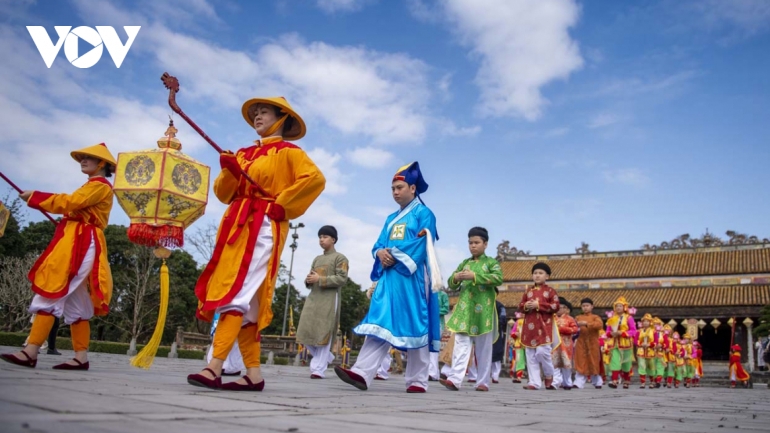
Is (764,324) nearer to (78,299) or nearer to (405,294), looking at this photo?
(405,294)

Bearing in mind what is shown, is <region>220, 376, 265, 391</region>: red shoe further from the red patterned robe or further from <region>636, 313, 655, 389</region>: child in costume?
<region>636, 313, 655, 389</region>: child in costume

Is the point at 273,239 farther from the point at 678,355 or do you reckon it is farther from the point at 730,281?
the point at 730,281

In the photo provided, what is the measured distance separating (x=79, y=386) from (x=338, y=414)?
130 cm

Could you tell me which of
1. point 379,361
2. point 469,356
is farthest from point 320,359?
point 379,361

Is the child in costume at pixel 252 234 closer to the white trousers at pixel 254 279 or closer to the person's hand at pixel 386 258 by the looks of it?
the white trousers at pixel 254 279

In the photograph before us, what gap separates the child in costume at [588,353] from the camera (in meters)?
11.5

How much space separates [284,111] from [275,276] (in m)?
1.19

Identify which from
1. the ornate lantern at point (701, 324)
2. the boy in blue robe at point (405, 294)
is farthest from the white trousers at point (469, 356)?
the ornate lantern at point (701, 324)

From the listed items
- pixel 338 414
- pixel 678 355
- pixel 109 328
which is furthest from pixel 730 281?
pixel 338 414

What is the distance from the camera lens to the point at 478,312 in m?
7.04

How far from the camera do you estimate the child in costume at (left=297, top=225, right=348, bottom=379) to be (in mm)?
7355

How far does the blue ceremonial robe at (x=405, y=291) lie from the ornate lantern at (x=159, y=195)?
164 centimetres

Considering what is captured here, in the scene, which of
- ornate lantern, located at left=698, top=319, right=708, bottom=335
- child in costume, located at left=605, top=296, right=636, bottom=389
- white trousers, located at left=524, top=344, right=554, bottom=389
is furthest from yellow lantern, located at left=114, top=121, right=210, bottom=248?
ornate lantern, located at left=698, top=319, right=708, bottom=335

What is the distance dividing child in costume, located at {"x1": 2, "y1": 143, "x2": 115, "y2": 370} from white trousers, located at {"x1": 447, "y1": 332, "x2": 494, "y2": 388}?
3.51 metres
